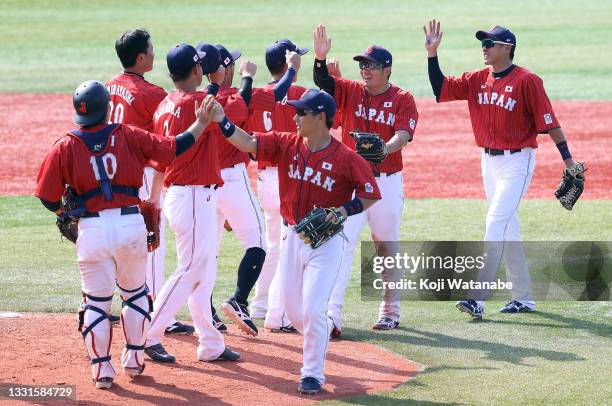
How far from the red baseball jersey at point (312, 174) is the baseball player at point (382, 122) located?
4.65 ft

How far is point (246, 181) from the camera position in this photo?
7828mm

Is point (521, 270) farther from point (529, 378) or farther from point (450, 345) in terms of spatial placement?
point (529, 378)

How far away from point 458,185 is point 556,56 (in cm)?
1375

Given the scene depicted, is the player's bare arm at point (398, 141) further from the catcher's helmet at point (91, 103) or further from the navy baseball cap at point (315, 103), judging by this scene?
the catcher's helmet at point (91, 103)

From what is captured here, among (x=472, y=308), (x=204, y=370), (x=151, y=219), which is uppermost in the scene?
(x=151, y=219)

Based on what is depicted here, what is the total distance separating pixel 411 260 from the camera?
9.86 metres

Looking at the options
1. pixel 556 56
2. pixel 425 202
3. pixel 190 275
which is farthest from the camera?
pixel 556 56

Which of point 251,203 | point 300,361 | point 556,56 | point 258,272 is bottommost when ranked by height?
point 300,361

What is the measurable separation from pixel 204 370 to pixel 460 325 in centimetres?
223

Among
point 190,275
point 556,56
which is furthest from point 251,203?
point 556,56

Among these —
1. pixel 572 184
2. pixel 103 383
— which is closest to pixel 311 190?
pixel 103 383

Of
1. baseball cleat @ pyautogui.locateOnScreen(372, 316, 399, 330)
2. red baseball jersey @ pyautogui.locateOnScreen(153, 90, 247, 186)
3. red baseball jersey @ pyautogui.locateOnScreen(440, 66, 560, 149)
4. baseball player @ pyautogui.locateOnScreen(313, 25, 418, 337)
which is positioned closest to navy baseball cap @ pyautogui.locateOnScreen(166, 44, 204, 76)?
red baseball jersey @ pyautogui.locateOnScreen(153, 90, 247, 186)

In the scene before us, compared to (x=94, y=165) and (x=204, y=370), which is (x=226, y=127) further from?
(x=204, y=370)

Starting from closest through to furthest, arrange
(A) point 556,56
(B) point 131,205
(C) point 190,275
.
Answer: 1. (B) point 131,205
2. (C) point 190,275
3. (A) point 556,56
